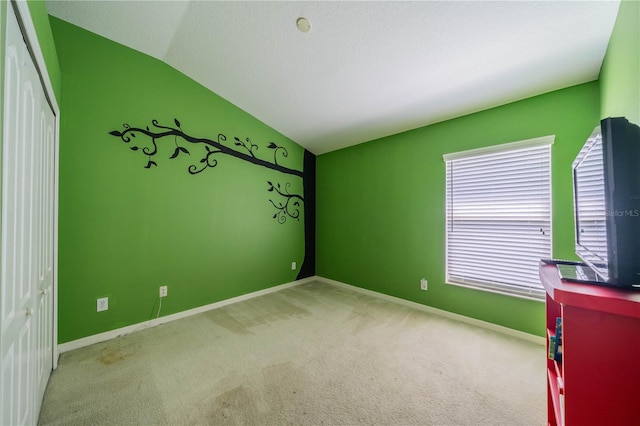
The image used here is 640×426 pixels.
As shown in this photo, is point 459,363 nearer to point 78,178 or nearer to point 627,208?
point 627,208

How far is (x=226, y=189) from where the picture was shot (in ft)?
9.93

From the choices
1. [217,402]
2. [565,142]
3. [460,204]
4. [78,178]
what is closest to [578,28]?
[565,142]

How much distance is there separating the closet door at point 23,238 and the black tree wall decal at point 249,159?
0.85 metres

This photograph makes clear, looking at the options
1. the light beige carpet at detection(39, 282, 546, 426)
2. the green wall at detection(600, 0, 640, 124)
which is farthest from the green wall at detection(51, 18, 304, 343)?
the green wall at detection(600, 0, 640, 124)

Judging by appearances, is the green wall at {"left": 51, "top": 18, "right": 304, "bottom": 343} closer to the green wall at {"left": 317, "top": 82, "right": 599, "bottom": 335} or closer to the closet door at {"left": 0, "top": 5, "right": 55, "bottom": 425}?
the closet door at {"left": 0, "top": 5, "right": 55, "bottom": 425}

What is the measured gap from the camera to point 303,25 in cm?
185

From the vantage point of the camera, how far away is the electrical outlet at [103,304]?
6.98 feet

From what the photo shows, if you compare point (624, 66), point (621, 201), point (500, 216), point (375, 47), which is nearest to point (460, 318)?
point (500, 216)

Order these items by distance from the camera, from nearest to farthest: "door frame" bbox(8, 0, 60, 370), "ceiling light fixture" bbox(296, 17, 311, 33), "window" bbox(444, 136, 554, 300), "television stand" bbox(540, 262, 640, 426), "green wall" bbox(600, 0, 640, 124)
→ "television stand" bbox(540, 262, 640, 426) < "door frame" bbox(8, 0, 60, 370) < "green wall" bbox(600, 0, 640, 124) < "ceiling light fixture" bbox(296, 17, 311, 33) < "window" bbox(444, 136, 554, 300)

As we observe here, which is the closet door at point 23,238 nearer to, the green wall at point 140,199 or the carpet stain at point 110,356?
the carpet stain at point 110,356

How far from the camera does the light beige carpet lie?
4.42ft

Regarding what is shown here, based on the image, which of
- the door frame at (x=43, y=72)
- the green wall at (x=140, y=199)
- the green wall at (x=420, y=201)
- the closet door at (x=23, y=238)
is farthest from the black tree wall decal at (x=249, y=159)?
the closet door at (x=23, y=238)

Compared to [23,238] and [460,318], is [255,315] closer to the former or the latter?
[23,238]

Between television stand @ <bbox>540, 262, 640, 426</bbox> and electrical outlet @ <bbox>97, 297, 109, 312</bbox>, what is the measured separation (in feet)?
10.2
